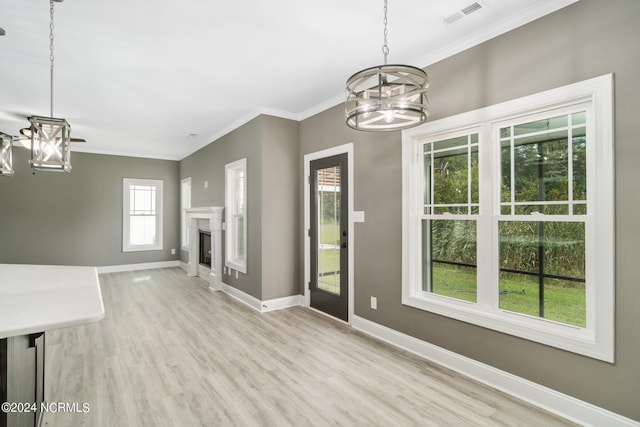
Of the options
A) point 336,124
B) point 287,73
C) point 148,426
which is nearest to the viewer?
point 148,426

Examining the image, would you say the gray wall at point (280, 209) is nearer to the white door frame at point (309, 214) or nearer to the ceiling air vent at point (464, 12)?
the white door frame at point (309, 214)

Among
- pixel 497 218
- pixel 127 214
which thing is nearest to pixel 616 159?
pixel 497 218

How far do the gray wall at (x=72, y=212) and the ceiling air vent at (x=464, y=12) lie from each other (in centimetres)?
739

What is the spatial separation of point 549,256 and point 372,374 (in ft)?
5.47

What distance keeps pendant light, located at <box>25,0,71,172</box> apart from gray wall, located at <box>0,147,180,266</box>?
603 cm

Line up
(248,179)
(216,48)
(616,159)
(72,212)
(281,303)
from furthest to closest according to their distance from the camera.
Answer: (72,212) → (248,179) → (281,303) → (216,48) → (616,159)

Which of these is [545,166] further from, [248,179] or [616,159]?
[248,179]

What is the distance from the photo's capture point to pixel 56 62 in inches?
122

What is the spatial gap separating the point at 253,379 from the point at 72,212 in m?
6.59

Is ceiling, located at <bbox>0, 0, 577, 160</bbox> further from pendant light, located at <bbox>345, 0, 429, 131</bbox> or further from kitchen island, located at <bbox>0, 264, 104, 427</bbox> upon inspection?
kitchen island, located at <bbox>0, 264, 104, 427</bbox>

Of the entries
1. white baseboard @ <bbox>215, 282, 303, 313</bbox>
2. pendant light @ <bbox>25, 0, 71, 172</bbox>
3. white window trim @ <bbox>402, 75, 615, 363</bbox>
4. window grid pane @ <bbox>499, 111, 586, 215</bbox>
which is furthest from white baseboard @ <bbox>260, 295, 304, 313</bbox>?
window grid pane @ <bbox>499, 111, 586, 215</bbox>

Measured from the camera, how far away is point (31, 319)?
1.21m

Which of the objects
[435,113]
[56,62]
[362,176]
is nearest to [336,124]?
[362,176]

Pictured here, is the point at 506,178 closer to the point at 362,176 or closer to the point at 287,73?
the point at 362,176
